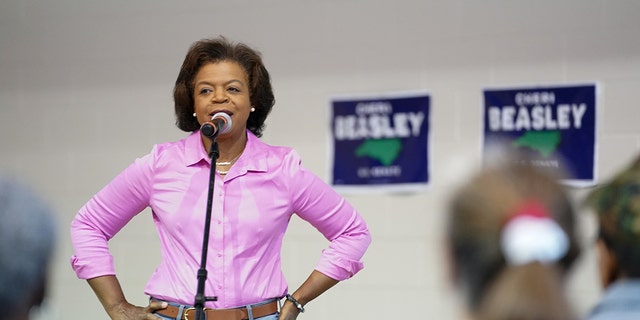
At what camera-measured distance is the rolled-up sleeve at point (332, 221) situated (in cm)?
264

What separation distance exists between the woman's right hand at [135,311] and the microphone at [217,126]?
19.8 inches

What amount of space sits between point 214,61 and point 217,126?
0.30 m

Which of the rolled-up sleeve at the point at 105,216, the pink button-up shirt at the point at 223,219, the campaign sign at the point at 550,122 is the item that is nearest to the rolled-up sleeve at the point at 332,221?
the pink button-up shirt at the point at 223,219

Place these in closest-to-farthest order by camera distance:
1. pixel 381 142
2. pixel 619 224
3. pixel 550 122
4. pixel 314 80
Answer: pixel 619 224 → pixel 550 122 → pixel 381 142 → pixel 314 80

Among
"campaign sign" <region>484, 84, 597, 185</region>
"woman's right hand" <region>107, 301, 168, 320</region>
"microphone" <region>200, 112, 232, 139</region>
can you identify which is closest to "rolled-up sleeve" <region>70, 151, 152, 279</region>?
"woman's right hand" <region>107, 301, 168, 320</region>

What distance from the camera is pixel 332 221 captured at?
8.92 ft

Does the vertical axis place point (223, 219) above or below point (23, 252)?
below

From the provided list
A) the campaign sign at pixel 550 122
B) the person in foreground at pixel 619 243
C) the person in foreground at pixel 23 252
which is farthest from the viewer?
the campaign sign at pixel 550 122

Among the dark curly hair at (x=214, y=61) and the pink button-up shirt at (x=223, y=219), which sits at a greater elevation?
the dark curly hair at (x=214, y=61)

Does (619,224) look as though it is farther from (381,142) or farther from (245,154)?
(381,142)

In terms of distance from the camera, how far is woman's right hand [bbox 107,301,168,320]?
250 cm

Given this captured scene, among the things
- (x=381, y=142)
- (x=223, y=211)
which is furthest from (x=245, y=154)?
(x=381, y=142)

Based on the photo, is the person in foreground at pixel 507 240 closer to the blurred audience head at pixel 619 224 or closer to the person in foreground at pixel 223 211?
the blurred audience head at pixel 619 224

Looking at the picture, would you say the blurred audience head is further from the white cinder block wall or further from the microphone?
the white cinder block wall
